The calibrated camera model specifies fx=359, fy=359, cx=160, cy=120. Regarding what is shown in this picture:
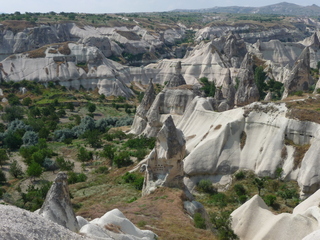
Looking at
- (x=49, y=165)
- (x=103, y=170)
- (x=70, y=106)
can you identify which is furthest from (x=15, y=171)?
(x=70, y=106)

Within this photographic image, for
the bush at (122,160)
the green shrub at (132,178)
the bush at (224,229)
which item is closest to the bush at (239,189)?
the green shrub at (132,178)

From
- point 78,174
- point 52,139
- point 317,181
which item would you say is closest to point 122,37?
point 52,139

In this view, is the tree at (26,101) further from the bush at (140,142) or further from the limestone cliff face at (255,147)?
the limestone cliff face at (255,147)

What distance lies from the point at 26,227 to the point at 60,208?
127 inches

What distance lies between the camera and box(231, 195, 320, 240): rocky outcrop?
62.6ft

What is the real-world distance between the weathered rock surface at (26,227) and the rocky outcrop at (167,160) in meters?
13.0

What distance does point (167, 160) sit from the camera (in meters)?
24.6

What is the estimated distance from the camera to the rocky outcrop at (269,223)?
19.1 meters

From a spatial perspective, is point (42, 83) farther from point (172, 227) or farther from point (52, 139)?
point (172, 227)

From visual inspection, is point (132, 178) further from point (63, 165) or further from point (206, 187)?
point (63, 165)

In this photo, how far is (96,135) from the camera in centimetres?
5041

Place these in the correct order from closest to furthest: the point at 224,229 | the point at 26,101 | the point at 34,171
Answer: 1. the point at 224,229
2. the point at 34,171
3. the point at 26,101

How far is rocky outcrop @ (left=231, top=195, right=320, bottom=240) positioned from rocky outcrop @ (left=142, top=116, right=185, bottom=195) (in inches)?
191

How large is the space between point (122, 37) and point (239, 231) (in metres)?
112
